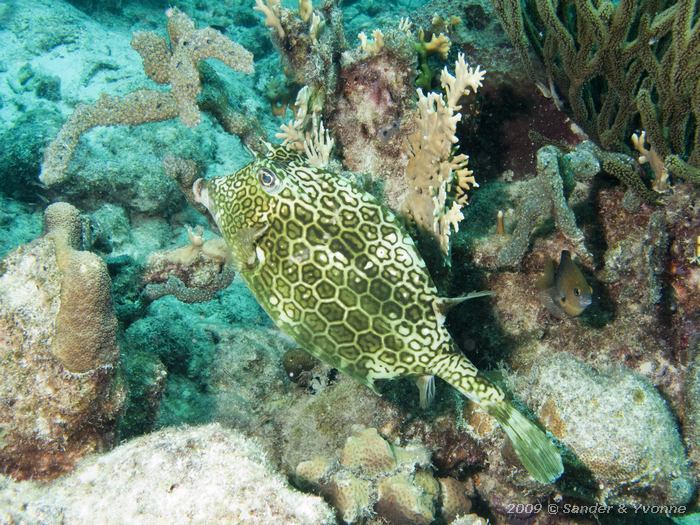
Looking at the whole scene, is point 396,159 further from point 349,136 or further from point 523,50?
point 523,50

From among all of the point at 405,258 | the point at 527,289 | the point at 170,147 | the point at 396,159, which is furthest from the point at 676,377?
the point at 170,147

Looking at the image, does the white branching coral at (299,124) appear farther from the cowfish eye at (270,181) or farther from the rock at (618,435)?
the rock at (618,435)

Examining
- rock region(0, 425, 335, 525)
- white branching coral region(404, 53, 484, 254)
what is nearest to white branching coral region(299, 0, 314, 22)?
white branching coral region(404, 53, 484, 254)

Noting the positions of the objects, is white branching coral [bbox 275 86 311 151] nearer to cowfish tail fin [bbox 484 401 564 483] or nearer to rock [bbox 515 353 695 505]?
cowfish tail fin [bbox 484 401 564 483]

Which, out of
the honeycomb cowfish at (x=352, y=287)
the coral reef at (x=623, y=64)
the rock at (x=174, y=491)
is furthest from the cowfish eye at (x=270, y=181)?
the coral reef at (x=623, y=64)

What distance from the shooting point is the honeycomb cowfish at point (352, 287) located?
10.1 feet

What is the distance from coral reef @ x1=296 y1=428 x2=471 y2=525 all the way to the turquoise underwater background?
17 mm

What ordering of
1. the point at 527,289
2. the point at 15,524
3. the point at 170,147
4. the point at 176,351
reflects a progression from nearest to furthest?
the point at 15,524 → the point at 527,289 → the point at 176,351 → the point at 170,147

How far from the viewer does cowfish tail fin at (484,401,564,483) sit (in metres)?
2.96

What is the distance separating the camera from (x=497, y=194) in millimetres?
4820

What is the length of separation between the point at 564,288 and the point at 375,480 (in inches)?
88.2

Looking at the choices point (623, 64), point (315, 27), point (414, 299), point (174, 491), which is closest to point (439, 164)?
point (414, 299)

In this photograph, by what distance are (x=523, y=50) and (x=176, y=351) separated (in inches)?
192

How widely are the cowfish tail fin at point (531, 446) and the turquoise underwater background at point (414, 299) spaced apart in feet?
2.28
